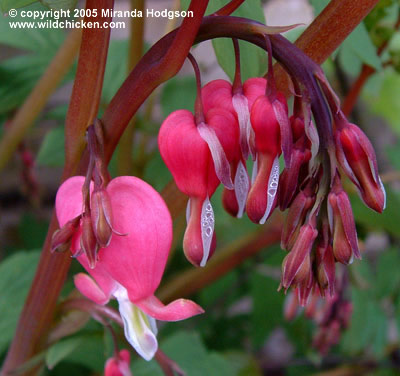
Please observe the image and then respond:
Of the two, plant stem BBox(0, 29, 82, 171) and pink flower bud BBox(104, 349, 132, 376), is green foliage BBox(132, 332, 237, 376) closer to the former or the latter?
pink flower bud BBox(104, 349, 132, 376)

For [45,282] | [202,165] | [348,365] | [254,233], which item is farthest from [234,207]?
[348,365]

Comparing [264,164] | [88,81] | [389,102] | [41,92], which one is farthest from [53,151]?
[389,102]

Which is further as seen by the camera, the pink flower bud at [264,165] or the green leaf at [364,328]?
the green leaf at [364,328]

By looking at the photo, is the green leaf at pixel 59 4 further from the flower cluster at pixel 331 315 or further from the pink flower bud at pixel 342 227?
the flower cluster at pixel 331 315

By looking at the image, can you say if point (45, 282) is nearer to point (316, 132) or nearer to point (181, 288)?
point (316, 132)

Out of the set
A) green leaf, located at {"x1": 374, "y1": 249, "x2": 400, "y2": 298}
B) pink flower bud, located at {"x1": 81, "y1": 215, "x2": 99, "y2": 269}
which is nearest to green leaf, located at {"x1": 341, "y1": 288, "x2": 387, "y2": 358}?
green leaf, located at {"x1": 374, "y1": 249, "x2": 400, "y2": 298}

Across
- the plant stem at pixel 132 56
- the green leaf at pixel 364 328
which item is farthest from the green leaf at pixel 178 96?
the green leaf at pixel 364 328

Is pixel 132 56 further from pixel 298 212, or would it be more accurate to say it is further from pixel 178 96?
pixel 298 212
